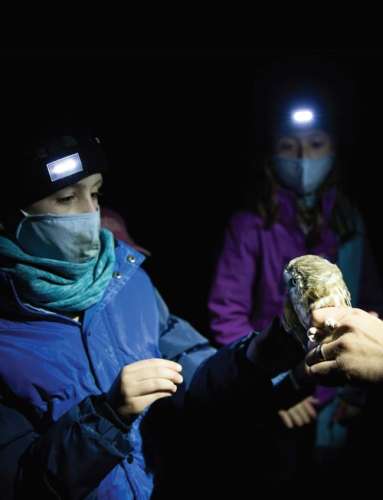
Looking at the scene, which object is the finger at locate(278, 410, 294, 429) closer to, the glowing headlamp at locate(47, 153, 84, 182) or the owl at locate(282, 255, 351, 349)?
the owl at locate(282, 255, 351, 349)

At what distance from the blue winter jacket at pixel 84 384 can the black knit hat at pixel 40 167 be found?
0.35 metres

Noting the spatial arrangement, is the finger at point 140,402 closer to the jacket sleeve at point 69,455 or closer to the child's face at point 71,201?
the jacket sleeve at point 69,455

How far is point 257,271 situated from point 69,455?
1888 mm

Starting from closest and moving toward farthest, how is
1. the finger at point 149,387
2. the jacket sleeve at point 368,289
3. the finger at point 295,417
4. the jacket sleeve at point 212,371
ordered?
the finger at point 149,387
the jacket sleeve at point 212,371
the finger at point 295,417
the jacket sleeve at point 368,289

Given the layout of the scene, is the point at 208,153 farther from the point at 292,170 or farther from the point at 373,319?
the point at 373,319

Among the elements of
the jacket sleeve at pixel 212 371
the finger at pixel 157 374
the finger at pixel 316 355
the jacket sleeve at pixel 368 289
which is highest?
the finger at pixel 316 355

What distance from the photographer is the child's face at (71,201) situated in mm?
1802

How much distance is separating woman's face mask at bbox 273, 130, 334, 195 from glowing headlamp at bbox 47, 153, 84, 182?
1704 mm

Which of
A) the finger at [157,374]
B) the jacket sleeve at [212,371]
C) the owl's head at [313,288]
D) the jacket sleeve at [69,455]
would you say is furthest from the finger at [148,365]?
the owl's head at [313,288]

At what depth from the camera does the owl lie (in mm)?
1503

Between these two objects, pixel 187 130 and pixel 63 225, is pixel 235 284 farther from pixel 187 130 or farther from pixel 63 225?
pixel 187 130

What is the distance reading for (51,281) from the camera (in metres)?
1.79

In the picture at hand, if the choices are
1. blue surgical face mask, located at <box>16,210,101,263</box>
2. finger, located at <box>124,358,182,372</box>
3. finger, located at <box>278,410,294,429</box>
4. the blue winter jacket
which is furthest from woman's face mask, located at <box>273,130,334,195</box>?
finger, located at <box>124,358,182,372</box>

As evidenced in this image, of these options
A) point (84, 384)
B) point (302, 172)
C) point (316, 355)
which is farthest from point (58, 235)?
point (302, 172)
